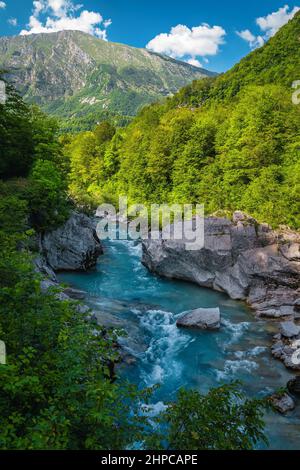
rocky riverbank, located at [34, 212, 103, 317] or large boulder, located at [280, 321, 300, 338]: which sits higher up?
rocky riverbank, located at [34, 212, 103, 317]

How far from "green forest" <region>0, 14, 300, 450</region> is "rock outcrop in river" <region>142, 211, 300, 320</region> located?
2.27 m

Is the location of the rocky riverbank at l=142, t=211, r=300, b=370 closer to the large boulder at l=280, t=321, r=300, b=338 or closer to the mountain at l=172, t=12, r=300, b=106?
the large boulder at l=280, t=321, r=300, b=338

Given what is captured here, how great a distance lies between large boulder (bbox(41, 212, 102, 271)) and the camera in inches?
1019

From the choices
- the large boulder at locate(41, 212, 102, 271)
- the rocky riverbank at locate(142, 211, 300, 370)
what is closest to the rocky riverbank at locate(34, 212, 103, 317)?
the large boulder at locate(41, 212, 102, 271)

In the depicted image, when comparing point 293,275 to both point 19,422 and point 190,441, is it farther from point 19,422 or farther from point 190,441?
point 19,422

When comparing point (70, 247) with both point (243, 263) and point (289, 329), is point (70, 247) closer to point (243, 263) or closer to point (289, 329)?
point (243, 263)

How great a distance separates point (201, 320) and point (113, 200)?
3692 cm

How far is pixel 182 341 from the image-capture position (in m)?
17.6

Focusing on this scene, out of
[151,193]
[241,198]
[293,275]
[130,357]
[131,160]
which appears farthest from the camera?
[131,160]

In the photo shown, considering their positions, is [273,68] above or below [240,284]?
above

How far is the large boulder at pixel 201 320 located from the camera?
61.3 ft

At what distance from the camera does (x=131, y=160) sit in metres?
51.4

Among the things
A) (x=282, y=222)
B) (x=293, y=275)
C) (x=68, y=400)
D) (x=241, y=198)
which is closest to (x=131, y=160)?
(x=241, y=198)

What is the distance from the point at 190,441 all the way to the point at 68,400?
2.17m
